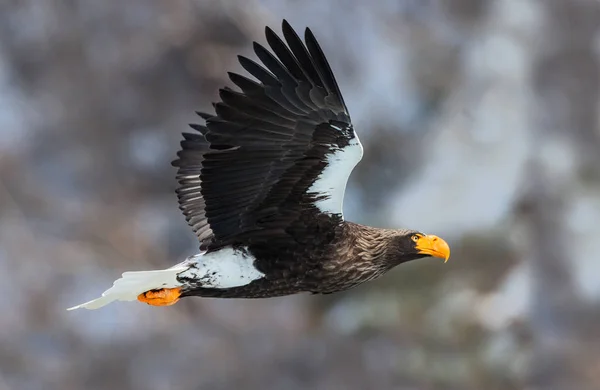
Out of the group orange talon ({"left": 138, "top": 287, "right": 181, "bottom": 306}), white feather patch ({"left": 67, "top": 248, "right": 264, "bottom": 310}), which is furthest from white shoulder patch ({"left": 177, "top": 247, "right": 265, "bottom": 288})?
orange talon ({"left": 138, "top": 287, "right": 181, "bottom": 306})

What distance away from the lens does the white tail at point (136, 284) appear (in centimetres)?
447

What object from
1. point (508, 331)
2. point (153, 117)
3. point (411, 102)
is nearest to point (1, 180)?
point (153, 117)

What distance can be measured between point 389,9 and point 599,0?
8.17ft

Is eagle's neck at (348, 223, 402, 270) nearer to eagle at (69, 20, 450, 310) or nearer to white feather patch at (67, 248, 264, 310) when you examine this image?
eagle at (69, 20, 450, 310)

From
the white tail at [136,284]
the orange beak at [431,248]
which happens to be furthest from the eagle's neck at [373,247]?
the white tail at [136,284]

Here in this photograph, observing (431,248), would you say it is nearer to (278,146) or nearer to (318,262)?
(318,262)

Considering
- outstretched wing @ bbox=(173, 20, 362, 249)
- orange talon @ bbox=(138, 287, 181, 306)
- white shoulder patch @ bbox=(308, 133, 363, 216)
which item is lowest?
orange talon @ bbox=(138, 287, 181, 306)

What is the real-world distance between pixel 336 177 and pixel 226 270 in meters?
0.86

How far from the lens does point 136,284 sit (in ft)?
14.9

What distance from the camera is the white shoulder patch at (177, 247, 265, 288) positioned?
4535 mm

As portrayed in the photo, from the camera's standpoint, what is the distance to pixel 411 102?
30.1 feet

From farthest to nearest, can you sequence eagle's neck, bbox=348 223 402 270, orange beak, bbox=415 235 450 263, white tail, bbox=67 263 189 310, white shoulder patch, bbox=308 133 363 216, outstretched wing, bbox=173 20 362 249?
orange beak, bbox=415 235 450 263
eagle's neck, bbox=348 223 402 270
white tail, bbox=67 263 189 310
white shoulder patch, bbox=308 133 363 216
outstretched wing, bbox=173 20 362 249

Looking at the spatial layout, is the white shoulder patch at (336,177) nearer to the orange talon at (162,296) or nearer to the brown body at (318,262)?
the brown body at (318,262)

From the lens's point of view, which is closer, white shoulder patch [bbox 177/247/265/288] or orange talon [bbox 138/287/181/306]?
white shoulder patch [bbox 177/247/265/288]
